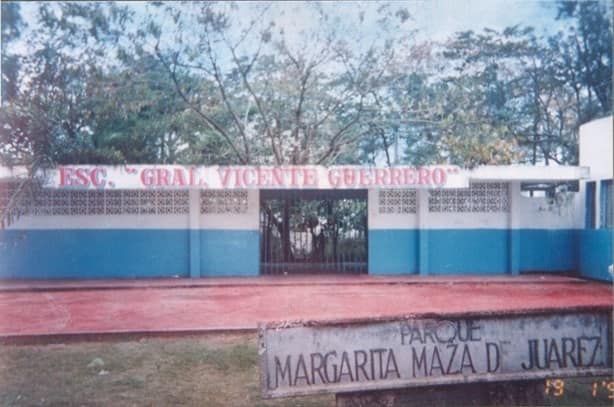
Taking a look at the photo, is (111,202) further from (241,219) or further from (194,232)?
(241,219)

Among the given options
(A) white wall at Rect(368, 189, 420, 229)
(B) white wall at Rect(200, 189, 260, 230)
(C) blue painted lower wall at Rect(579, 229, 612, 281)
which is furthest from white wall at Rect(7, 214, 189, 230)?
(C) blue painted lower wall at Rect(579, 229, 612, 281)

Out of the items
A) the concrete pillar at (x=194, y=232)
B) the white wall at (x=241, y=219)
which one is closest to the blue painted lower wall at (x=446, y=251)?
the white wall at (x=241, y=219)

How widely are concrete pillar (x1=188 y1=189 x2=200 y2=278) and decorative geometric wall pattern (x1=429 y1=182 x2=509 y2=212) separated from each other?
17.8 ft

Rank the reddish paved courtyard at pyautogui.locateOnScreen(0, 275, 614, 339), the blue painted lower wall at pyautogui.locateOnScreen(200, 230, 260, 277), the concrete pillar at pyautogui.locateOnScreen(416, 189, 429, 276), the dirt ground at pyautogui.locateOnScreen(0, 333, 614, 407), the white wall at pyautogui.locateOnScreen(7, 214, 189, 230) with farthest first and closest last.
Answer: the concrete pillar at pyautogui.locateOnScreen(416, 189, 429, 276)
the blue painted lower wall at pyautogui.locateOnScreen(200, 230, 260, 277)
the white wall at pyautogui.locateOnScreen(7, 214, 189, 230)
the reddish paved courtyard at pyautogui.locateOnScreen(0, 275, 614, 339)
the dirt ground at pyautogui.locateOnScreen(0, 333, 614, 407)

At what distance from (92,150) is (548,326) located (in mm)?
11034

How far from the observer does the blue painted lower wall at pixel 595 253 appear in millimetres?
11852

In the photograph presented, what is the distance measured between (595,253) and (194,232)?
916 centimetres

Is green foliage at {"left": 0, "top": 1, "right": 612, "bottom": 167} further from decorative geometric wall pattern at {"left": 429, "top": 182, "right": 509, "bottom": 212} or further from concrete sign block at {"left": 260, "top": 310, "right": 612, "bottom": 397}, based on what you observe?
concrete sign block at {"left": 260, "top": 310, "right": 612, "bottom": 397}

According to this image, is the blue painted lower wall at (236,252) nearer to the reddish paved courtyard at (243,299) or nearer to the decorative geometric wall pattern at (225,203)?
the decorative geometric wall pattern at (225,203)

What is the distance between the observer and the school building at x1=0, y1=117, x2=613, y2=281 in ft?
38.1

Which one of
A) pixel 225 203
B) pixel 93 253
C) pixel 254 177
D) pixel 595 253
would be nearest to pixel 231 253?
pixel 225 203

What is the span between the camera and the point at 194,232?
12.3m

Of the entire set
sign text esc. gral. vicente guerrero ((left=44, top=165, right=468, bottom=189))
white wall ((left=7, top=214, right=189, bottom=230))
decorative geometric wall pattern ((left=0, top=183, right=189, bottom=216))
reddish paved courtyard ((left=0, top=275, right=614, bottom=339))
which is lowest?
reddish paved courtyard ((left=0, top=275, right=614, bottom=339))

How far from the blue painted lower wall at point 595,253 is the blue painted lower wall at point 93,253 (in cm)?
931
